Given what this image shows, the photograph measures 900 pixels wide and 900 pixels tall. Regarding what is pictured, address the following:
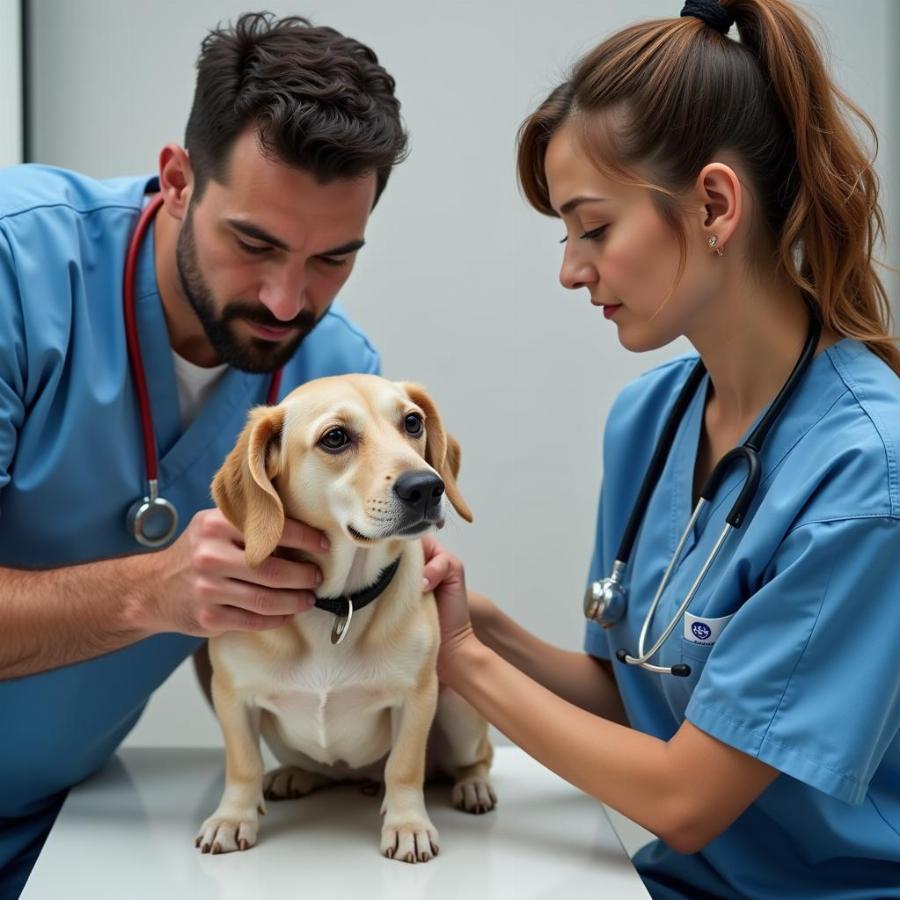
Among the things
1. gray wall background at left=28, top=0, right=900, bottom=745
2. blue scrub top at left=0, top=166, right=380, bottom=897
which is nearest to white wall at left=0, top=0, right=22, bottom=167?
gray wall background at left=28, top=0, right=900, bottom=745

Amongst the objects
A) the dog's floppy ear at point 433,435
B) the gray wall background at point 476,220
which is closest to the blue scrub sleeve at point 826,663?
the dog's floppy ear at point 433,435

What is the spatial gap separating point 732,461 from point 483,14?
1.41 metres

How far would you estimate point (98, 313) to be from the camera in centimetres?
143

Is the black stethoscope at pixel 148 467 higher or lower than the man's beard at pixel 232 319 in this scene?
lower

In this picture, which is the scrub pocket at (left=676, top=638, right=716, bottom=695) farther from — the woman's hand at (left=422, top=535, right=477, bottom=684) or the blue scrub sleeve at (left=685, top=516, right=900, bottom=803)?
the woman's hand at (left=422, top=535, right=477, bottom=684)

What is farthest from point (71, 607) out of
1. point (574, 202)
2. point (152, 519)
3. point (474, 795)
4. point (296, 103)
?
point (574, 202)

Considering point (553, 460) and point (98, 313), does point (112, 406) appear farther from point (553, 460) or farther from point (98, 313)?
point (553, 460)

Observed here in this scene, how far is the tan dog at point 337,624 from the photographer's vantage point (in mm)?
1155

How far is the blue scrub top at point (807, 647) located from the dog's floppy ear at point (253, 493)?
1.64ft

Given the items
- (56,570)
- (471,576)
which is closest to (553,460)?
(471,576)

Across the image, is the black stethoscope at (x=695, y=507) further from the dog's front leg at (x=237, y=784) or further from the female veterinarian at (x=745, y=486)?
the dog's front leg at (x=237, y=784)

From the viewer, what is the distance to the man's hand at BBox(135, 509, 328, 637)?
114cm

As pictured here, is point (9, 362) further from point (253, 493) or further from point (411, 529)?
point (411, 529)

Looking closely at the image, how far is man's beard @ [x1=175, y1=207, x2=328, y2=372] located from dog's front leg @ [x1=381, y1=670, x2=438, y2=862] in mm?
502
